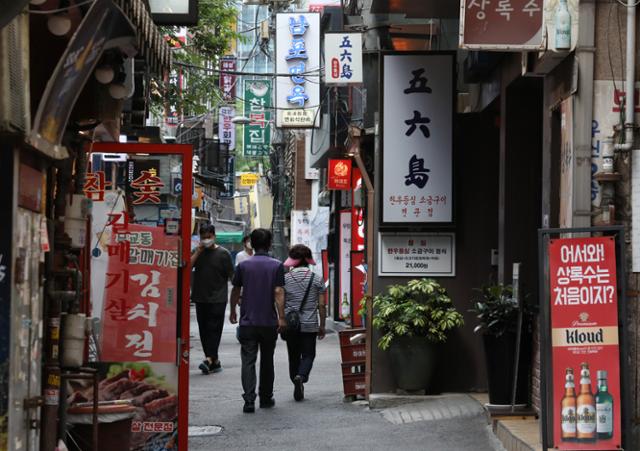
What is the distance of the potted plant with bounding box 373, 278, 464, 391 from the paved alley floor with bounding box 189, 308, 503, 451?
1.34ft

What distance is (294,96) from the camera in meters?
25.6

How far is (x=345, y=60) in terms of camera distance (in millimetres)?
18094

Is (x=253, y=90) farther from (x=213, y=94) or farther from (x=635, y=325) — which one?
(x=635, y=325)

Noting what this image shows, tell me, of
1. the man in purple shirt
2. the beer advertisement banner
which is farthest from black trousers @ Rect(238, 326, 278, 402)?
the beer advertisement banner

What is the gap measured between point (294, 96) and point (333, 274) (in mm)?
6610

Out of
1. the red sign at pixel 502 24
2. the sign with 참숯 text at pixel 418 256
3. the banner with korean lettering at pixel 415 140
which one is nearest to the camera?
the red sign at pixel 502 24

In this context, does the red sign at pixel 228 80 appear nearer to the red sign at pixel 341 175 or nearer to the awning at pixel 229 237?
the red sign at pixel 341 175

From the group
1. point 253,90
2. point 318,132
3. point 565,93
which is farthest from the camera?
point 253,90

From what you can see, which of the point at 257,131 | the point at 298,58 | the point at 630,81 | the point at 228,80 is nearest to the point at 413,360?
the point at 630,81

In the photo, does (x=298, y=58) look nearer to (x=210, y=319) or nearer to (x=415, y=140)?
(x=210, y=319)

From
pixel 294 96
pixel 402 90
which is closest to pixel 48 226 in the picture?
pixel 402 90

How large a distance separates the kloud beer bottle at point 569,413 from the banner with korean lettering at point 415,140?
217 inches

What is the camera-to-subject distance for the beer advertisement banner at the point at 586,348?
8086 mm

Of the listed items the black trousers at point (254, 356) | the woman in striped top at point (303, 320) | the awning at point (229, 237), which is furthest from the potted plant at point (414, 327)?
the awning at point (229, 237)
